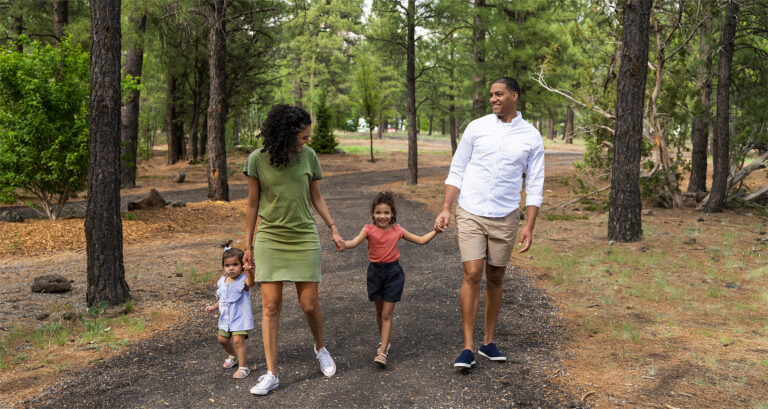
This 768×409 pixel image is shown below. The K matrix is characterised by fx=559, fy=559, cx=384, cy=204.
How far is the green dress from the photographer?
13.2 feet

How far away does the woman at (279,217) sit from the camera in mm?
3984

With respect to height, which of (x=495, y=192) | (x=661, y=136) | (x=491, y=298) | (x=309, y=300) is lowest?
(x=491, y=298)

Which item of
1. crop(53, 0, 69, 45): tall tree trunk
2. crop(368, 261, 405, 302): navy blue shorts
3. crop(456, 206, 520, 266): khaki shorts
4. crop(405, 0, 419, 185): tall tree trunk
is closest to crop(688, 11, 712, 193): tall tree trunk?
crop(405, 0, 419, 185): tall tree trunk

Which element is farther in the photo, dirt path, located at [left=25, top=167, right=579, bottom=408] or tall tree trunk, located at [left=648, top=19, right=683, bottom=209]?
tall tree trunk, located at [left=648, top=19, right=683, bottom=209]

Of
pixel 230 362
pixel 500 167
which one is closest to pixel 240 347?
pixel 230 362

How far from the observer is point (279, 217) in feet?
13.3

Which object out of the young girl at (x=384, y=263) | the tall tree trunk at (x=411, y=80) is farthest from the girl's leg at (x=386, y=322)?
the tall tree trunk at (x=411, y=80)

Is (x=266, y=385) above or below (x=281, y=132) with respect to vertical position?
below

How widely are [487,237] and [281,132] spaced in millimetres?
1764

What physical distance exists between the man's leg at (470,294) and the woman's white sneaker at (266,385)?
1491mm

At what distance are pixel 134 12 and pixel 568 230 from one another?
39.5ft

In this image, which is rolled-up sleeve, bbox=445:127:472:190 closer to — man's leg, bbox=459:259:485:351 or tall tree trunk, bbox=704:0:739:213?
man's leg, bbox=459:259:485:351

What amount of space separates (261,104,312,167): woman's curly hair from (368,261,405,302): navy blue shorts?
44.7 inches

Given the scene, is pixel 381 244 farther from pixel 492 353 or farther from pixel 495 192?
pixel 492 353
